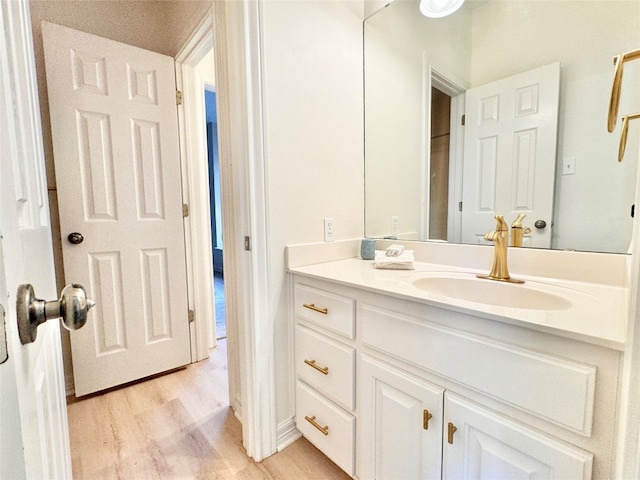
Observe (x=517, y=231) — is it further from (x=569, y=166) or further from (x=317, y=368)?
(x=317, y=368)

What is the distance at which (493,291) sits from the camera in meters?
1.05

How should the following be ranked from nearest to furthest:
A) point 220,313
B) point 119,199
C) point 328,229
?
point 328,229
point 119,199
point 220,313

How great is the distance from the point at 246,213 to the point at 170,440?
1125 millimetres

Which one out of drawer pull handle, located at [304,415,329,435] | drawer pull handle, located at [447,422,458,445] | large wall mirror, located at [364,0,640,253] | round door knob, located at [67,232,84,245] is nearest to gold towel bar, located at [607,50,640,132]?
large wall mirror, located at [364,0,640,253]

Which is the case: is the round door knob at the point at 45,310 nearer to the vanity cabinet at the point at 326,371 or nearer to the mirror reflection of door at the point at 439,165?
the vanity cabinet at the point at 326,371

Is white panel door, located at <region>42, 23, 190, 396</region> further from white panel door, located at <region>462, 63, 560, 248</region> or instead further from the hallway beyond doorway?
white panel door, located at <region>462, 63, 560, 248</region>

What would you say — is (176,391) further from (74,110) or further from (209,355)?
(74,110)

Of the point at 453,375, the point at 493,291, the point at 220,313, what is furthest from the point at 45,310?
the point at 220,313

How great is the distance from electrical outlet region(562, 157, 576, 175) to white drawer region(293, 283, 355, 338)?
913 millimetres

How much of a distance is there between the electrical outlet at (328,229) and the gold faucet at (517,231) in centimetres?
75

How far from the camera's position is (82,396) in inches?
66.9

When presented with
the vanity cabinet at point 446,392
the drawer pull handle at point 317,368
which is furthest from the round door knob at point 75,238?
the drawer pull handle at point 317,368

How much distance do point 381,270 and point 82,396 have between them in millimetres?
1852

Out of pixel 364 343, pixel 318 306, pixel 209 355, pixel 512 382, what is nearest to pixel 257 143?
pixel 318 306
